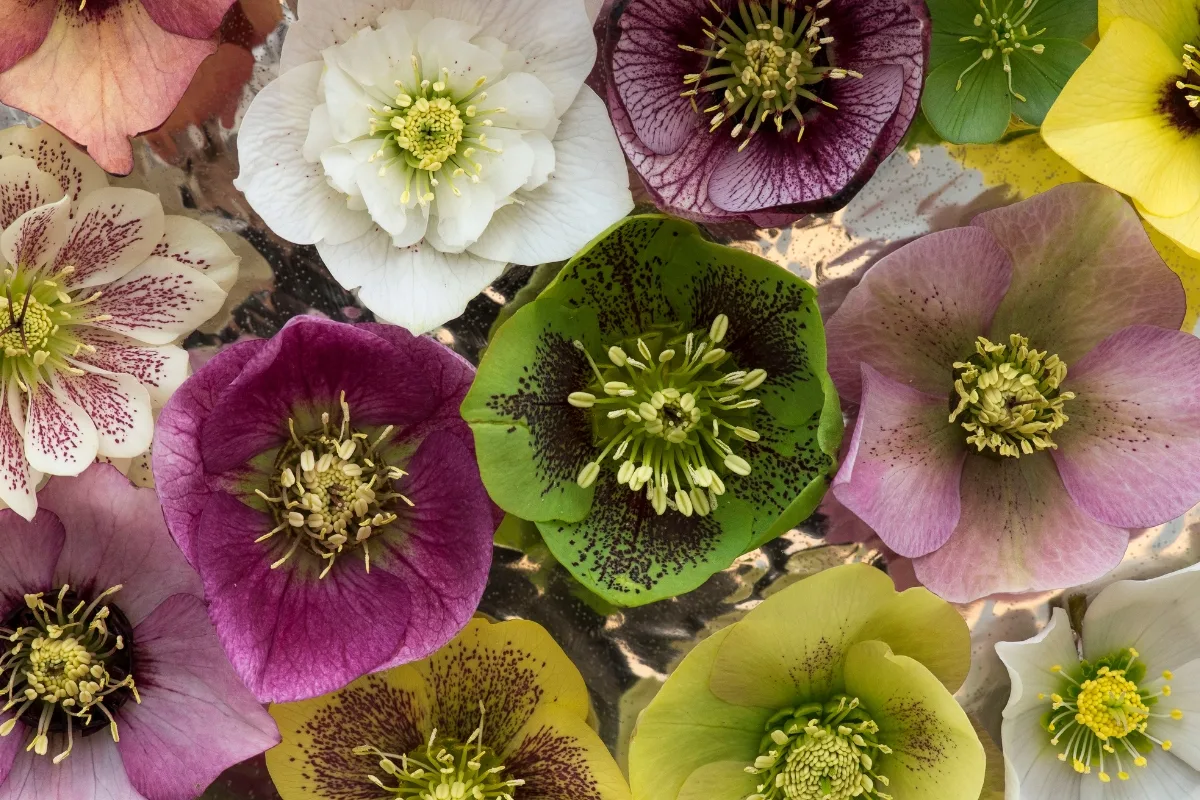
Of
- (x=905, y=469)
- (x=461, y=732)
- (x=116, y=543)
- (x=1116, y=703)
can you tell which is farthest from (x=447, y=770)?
(x=1116, y=703)

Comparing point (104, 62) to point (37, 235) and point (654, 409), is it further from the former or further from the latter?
point (654, 409)

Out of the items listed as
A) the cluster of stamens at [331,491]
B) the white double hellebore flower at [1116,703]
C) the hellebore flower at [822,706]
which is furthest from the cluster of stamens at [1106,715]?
the cluster of stamens at [331,491]

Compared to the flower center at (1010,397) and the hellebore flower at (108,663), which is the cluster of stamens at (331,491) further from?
the flower center at (1010,397)

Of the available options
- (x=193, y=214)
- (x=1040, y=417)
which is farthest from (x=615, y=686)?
(x=193, y=214)

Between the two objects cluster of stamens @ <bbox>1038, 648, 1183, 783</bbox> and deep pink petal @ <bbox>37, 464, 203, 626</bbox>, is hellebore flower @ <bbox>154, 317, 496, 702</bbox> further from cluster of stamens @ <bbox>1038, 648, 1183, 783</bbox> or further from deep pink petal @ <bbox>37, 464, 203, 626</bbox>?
cluster of stamens @ <bbox>1038, 648, 1183, 783</bbox>

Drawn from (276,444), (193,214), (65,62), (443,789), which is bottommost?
(443,789)

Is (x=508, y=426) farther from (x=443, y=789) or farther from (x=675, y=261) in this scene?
(x=443, y=789)
